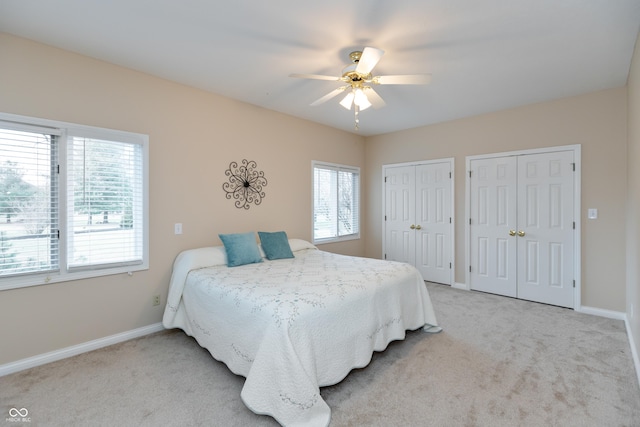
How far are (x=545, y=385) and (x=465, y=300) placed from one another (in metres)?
1.88

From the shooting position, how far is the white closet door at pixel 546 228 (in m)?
3.64

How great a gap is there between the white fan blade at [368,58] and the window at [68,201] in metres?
2.19

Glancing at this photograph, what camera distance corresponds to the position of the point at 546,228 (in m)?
3.78

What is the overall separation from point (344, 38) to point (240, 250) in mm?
2206

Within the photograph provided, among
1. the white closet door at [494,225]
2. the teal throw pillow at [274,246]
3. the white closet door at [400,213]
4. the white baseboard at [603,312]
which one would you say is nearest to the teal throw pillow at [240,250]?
the teal throw pillow at [274,246]

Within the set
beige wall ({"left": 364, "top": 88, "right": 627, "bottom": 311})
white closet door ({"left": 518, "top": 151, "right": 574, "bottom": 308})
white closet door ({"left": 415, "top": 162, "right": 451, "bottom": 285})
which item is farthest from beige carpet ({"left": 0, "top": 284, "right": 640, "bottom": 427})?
white closet door ({"left": 415, "top": 162, "right": 451, "bottom": 285})

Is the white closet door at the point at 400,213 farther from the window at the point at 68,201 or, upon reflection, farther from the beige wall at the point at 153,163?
the window at the point at 68,201

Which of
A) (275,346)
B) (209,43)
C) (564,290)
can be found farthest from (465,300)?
(209,43)

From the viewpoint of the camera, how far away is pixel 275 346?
1.75 meters

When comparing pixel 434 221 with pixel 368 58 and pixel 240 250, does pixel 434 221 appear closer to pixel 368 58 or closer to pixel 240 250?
pixel 240 250

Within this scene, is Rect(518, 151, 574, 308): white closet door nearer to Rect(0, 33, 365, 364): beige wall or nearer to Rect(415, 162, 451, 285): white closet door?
Rect(415, 162, 451, 285): white closet door

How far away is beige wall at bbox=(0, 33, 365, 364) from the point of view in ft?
7.82

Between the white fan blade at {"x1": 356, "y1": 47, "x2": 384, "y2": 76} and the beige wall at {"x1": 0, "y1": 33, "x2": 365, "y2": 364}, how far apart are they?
6.43ft

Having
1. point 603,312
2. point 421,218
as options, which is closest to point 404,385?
point 603,312
